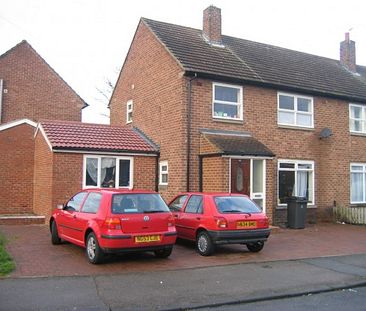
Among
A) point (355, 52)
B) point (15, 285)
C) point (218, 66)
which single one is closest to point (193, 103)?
point (218, 66)

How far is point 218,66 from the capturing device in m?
16.7

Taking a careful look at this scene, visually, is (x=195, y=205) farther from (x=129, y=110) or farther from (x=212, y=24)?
(x=212, y=24)

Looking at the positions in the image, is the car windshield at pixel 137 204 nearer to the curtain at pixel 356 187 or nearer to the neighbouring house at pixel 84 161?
the neighbouring house at pixel 84 161

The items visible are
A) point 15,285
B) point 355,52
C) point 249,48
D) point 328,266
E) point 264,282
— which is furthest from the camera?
point 355,52

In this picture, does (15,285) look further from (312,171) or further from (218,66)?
(312,171)

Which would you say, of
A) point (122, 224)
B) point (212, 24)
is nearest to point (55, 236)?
point (122, 224)

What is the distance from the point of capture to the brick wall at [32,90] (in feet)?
86.0

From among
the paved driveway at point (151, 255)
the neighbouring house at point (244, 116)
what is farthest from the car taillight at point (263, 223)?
the neighbouring house at point (244, 116)

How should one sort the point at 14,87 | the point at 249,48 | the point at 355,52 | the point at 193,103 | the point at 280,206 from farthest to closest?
the point at 14,87 → the point at 355,52 → the point at 249,48 → the point at 280,206 → the point at 193,103

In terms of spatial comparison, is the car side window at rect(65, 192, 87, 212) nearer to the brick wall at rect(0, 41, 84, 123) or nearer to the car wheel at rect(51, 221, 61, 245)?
the car wheel at rect(51, 221, 61, 245)

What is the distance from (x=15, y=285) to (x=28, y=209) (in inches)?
422

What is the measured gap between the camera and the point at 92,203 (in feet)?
31.9

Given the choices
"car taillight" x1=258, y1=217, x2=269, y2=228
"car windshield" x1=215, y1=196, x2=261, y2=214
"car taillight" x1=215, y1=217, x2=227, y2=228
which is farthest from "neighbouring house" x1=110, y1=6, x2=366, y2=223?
"car taillight" x1=215, y1=217, x2=227, y2=228

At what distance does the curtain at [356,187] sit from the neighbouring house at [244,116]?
44mm
